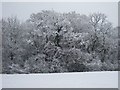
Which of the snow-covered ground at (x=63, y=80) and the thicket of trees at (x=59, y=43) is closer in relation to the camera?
the snow-covered ground at (x=63, y=80)

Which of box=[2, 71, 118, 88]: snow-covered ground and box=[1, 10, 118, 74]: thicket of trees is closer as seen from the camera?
box=[2, 71, 118, 88]: snow-covered ground

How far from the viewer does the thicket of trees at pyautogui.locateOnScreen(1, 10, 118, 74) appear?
28.8 ft

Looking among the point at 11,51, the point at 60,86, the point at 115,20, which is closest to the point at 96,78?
the point at 60,86

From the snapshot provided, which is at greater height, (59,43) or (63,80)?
(59,43)

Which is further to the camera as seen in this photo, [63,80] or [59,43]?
[59,43]

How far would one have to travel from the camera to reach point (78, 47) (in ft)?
29.7

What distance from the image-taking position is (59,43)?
9.00m

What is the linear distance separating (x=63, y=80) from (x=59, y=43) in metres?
1.61

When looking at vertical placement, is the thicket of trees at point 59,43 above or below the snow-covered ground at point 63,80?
above

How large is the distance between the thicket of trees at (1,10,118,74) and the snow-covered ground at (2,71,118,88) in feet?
2.63

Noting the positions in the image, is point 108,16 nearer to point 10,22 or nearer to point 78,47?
point 78,47

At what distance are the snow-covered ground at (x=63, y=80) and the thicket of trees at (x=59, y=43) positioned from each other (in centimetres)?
80

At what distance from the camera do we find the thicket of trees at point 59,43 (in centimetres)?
878

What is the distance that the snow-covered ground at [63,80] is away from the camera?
780cm
